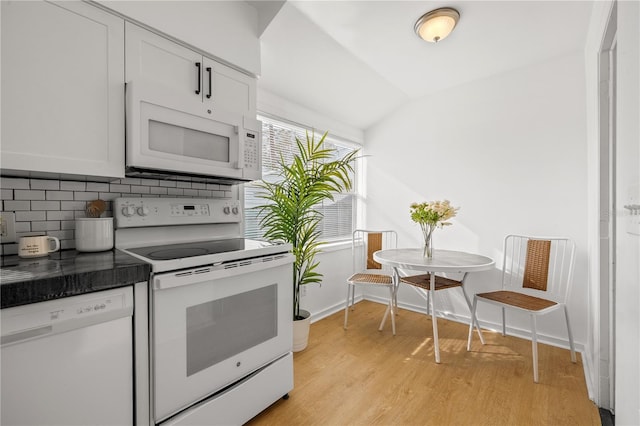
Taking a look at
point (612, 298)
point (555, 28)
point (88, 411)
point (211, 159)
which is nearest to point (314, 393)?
point (88, 411)

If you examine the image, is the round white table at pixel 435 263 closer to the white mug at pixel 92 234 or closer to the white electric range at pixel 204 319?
the white electric range at pixel 204 319

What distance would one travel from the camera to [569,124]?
238 centimetres

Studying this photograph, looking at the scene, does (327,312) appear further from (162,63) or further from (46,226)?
(162,63)

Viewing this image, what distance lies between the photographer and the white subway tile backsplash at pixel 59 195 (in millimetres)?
1436

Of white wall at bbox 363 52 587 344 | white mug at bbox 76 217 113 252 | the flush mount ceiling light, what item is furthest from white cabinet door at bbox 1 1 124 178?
white wall at bbox 363 52 587 344

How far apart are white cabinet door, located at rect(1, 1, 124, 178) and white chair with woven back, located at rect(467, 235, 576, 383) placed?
8.57ft

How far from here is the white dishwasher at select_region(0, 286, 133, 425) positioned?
885mm

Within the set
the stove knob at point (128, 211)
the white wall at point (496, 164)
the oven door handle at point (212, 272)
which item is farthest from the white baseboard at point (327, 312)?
the stove knob at point (128, 211)

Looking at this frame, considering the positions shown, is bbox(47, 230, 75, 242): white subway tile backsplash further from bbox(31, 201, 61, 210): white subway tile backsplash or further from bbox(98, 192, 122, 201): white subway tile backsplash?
bbox(98, 192, 122, 201): white subway tile backsplash

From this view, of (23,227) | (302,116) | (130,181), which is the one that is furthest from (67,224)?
(302,116)

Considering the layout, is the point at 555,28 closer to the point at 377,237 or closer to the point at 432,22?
the point at 432,22

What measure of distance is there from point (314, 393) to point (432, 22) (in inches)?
101

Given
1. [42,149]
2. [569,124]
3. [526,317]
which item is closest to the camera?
[42,149]

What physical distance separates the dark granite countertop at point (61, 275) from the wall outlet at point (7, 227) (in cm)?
8
